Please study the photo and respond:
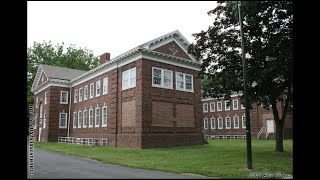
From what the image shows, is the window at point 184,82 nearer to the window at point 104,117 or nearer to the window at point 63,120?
the window at point 104,117

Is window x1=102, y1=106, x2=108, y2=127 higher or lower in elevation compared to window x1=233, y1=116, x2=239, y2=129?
higher

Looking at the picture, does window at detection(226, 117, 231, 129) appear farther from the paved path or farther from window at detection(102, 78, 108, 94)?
the paved path

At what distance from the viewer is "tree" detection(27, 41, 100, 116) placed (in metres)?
60.3

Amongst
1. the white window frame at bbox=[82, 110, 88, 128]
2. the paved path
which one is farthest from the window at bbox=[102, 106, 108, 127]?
the paved path

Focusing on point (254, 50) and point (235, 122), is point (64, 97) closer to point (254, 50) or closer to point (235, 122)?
point (235, 122)


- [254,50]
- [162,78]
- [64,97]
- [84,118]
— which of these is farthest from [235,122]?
[254,50]

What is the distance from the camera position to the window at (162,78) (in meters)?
29.0

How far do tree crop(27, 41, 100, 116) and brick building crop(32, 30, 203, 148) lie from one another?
86.2 ft

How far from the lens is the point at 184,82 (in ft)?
104

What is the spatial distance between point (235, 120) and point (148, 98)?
3105 cm

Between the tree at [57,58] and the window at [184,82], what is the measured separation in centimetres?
3594

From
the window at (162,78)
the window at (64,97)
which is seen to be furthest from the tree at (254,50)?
the window at (64,97)

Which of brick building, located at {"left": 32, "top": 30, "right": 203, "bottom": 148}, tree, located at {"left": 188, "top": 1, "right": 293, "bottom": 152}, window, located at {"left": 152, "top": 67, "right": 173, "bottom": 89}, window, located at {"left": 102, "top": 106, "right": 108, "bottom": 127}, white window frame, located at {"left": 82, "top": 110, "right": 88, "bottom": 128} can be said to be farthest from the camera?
white window frame, located at {"left": 82, "top": 110, "right": 88, "bottom": 128}
